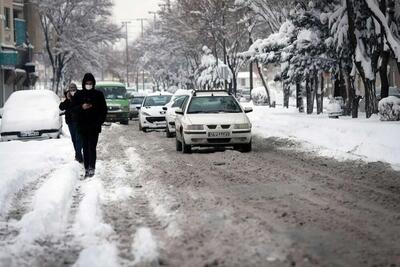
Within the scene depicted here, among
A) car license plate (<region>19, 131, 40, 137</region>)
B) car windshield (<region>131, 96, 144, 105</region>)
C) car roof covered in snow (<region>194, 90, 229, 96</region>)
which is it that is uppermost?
car roof covered in snow (<region>194, 90, 229, 96</region>)

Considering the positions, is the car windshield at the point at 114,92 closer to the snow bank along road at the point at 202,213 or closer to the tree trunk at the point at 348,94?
the tree trunk at the point at 348,94

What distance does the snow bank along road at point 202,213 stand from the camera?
603 centimetres

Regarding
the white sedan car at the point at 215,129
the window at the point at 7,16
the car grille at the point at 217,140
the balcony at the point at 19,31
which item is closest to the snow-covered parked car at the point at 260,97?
the balcony at the point at 19,31

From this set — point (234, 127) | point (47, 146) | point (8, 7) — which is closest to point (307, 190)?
point (234, 127)

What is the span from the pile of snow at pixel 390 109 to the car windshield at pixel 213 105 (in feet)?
20.3

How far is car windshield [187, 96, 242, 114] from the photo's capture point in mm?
17234

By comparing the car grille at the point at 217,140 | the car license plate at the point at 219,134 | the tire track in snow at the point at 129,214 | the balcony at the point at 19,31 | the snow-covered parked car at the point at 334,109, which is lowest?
the tire track in snow at the point at 129,214

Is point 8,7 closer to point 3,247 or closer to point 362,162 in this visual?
point 362,162

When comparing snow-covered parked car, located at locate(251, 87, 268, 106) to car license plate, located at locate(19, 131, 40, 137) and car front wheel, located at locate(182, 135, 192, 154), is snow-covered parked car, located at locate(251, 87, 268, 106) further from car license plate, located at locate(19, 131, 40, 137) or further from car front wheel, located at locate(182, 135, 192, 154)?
car front wheel, located at locate(182, 135, 192, 154)

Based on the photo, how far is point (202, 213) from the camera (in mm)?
8094

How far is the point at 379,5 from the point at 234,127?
9.50 metres

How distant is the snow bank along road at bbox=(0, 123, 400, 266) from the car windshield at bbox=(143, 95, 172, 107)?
13212 mm

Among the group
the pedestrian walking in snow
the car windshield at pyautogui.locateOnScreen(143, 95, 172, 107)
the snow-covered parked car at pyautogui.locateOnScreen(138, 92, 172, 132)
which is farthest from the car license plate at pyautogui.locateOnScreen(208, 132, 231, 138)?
the car windshield at pyautogui.locateOnScreen(143, 95, 172, 107)

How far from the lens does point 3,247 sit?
21.3ft
